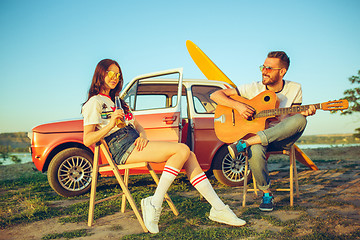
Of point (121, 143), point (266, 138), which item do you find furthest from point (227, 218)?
point (121, 143)

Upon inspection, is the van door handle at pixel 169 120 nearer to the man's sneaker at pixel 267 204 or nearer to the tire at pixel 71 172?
the tire at pixel 71 172

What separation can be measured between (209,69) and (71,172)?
3.94m

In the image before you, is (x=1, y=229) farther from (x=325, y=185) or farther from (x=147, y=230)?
(x=325, y=185)

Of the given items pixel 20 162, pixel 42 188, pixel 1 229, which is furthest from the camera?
pixel 20 162

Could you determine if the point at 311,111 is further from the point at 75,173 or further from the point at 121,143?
the point at 75,173

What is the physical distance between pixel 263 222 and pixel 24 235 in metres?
2.39

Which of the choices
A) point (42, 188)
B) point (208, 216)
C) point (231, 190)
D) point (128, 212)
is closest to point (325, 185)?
point (231, 190)

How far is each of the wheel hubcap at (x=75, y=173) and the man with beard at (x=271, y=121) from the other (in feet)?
8.03

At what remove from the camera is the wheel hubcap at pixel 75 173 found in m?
4.49

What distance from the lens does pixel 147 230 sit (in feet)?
8.52

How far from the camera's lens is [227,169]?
4.96m

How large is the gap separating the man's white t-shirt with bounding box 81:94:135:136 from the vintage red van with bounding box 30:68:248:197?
5.67 ft

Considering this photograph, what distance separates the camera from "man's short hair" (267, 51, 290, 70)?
3.50 meters

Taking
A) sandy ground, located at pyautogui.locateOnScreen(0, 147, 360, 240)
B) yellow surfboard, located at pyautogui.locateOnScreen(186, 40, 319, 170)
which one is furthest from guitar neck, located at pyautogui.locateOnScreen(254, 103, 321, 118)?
yellow surfboard, located at pyautogui.locateOnScreen(186, 40, 319, 170)
